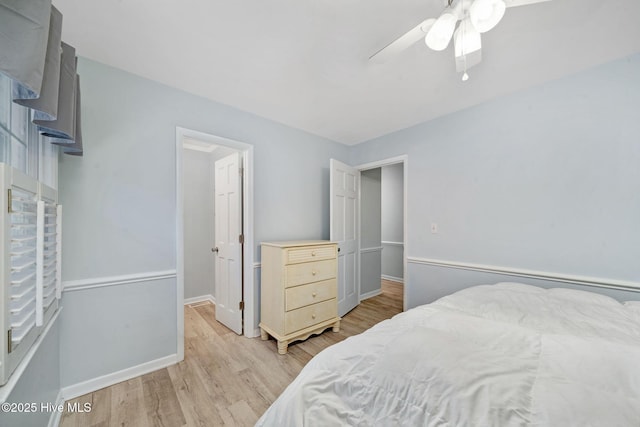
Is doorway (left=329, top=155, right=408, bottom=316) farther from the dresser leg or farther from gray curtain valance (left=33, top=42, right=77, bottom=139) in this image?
gray curtain valance (left=33, top=42, right=77, bottom=139)

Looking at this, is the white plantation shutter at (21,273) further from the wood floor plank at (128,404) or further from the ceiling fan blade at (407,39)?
the ceiling fan blade at (407,39)

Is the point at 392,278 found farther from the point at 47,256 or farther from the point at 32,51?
the point at 32,51

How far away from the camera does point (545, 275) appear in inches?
75.0

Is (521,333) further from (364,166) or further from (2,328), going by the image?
(364,166)

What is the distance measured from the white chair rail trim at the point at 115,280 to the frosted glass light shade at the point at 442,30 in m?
2.41

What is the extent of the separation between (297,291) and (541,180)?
2.39 metres

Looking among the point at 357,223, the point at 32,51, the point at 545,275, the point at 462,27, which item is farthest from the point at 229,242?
the point at 545,275

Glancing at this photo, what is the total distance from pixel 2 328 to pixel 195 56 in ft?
5.76

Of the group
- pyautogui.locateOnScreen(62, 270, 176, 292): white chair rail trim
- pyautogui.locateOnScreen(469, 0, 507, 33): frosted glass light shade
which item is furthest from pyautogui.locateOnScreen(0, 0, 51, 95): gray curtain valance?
pyautogui.locateOnScreen(469, 0, 507, 33): frosted glass light shade

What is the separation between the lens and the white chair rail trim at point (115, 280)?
161cm

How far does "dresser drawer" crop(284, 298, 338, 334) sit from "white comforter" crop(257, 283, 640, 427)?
1365mm

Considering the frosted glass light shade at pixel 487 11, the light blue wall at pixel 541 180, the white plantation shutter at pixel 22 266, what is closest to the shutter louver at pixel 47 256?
the white plantation shutter at pixel 22 266

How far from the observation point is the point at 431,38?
1.08 m

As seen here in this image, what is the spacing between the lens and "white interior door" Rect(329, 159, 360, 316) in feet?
9.54
